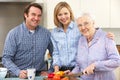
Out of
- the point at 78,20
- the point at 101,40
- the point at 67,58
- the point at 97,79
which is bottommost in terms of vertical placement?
the point at 97,79

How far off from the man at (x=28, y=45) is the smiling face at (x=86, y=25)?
469 mm

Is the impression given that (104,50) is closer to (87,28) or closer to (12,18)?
(87,28)

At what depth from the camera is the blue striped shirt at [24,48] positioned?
2.24m

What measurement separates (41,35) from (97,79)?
27.6 inches

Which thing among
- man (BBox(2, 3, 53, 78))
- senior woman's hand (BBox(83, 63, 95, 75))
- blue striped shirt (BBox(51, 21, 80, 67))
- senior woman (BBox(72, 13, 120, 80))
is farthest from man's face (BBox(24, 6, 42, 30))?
senior woman's hand (BBox(83, 63, 95, 75))

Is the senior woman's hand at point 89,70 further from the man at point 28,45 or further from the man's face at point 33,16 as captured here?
the man's face at point 33,16

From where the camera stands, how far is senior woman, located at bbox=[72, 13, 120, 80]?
1.85 meters

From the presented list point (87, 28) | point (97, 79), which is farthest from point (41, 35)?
point (97, 79)

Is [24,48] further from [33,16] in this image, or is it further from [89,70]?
[89,70]

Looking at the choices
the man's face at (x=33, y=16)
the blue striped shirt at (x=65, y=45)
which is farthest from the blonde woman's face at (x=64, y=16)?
the man's face at (x=33, y=16)

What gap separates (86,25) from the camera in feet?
6.33

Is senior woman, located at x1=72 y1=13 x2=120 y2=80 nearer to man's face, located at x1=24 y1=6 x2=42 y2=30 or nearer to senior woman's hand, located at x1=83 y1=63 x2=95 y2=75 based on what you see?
senior woman's hand, located at x1=83 y1=63 x2=95 y2=75

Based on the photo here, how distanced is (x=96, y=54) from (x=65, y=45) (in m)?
0.35

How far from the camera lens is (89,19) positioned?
193 cm
